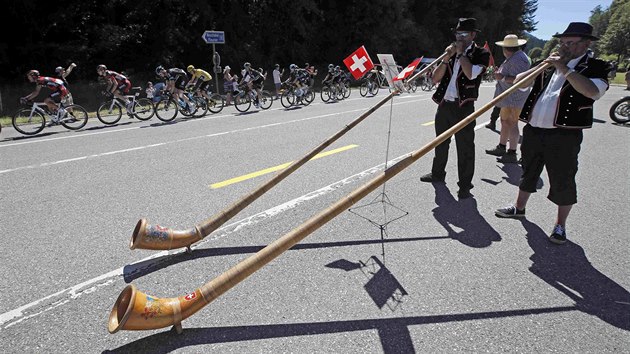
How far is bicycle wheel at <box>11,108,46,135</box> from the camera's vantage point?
9.72m

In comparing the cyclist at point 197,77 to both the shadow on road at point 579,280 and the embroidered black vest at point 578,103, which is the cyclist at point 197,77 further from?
the shadow on road at point 579,280

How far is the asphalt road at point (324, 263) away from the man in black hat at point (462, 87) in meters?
Result: 0.50

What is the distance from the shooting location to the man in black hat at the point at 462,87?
4.36m

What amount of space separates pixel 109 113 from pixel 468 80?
36.3 ft

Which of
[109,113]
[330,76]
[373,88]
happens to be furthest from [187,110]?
[373,88]

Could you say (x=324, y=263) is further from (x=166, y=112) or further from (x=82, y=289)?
(x=166, y=112)

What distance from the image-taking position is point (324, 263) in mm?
3219

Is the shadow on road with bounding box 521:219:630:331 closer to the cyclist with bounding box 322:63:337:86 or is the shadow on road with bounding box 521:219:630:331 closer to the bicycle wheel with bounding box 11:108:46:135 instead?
the bicycle wheel with bounding box 11:108:46:135

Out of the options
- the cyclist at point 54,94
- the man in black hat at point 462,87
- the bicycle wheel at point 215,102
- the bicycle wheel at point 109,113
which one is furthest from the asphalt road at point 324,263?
the bicycle wheel at point 215,102

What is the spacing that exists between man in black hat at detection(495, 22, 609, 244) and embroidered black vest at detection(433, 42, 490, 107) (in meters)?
0.87

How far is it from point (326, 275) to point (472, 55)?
324 cm

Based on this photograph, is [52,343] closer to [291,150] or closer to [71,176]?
[71,176]

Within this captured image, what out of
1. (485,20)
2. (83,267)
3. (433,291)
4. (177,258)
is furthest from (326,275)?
(485,20)

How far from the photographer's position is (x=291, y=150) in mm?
7426
